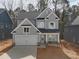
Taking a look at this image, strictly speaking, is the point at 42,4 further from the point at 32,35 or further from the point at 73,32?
the point at 32,35

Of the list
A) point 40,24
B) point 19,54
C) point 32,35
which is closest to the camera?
point 19,54

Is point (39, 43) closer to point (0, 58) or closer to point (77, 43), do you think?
point (77, 43)

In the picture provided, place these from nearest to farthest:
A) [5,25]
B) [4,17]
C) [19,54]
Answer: [19,54]
[4,17]
[5,25]

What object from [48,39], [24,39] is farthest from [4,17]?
[48,39]

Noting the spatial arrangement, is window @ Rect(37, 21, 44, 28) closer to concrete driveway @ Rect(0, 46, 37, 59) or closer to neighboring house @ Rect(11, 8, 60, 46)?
neighboring house @ Rect(11, 8, 60, 46)

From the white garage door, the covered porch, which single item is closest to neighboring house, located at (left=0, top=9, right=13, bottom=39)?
the white garage door

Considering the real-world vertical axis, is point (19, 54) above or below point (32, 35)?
below

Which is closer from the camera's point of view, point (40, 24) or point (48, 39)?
point (48, 39)

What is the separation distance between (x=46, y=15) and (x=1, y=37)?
1621 cm

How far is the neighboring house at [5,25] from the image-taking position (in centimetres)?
5506

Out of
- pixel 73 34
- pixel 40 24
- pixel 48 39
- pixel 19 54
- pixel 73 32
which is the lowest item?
pixel 19 54

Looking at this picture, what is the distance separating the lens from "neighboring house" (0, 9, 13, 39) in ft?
181

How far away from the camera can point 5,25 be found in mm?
56031

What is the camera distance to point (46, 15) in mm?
44625
